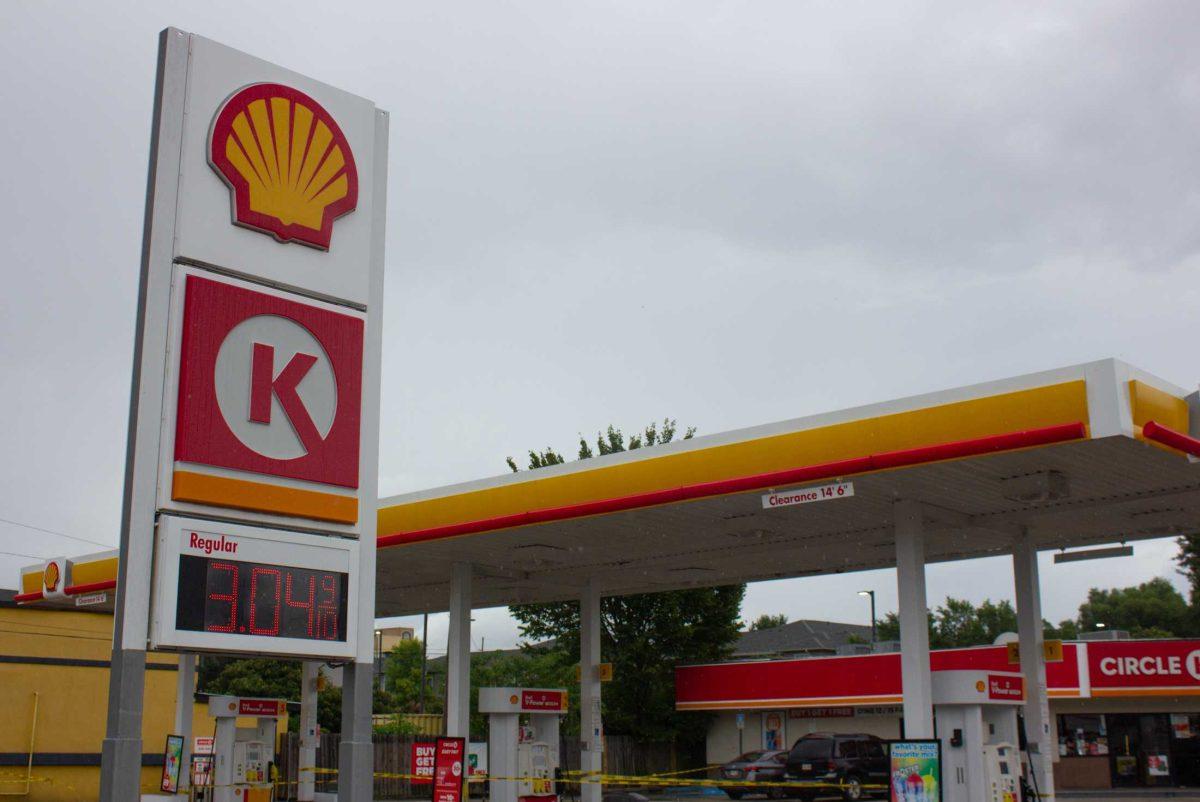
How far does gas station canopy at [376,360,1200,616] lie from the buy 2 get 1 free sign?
6.76 metres

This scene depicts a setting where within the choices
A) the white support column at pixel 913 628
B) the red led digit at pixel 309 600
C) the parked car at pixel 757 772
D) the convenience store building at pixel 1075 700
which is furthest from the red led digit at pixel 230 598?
the convenience store building at pixel 1075 700

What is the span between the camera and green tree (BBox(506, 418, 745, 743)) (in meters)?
42.3

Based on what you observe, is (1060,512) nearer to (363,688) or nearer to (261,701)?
(363,688)

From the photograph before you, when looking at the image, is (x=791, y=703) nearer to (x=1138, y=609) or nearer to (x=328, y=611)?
(x=328, y=611)

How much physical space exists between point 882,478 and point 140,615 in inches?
395

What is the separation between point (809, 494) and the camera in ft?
53.0

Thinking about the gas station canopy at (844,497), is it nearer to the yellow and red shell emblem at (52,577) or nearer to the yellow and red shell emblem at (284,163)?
the yellow and red shell emblem at (52,577)

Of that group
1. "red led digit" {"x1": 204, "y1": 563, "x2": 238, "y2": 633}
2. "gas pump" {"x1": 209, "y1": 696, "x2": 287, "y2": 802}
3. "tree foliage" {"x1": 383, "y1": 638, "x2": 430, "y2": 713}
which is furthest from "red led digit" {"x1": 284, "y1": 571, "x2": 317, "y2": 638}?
"tree foliage" {"x1": 383, "y1": 638, "x2": 430, "y2": 713}

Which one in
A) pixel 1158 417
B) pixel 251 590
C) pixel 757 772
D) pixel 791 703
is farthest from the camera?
pixel 791 703

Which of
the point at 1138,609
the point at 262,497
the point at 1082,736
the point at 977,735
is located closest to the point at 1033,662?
the point at 977,735

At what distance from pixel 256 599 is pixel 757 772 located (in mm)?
25199

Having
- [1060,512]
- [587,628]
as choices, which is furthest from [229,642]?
[587,628]

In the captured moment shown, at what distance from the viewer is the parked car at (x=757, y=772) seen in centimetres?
3253

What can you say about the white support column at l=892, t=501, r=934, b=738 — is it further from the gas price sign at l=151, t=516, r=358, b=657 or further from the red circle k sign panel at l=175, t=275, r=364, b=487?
→ the red circle k sign panel at l=175, t=275, r=364, b=487
